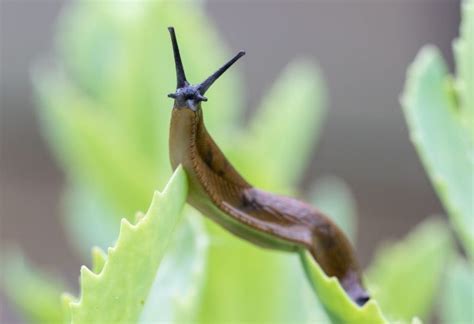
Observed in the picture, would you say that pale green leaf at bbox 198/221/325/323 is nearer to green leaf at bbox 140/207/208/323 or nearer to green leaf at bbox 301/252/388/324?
green leaf at bbox 140/207/208/323

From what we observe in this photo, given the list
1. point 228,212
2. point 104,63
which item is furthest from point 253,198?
point 104,63

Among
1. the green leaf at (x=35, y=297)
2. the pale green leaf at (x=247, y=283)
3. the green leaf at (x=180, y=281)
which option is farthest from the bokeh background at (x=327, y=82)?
the green leaf at (x=180, y=281)

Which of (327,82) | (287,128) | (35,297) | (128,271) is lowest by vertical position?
(327,82)

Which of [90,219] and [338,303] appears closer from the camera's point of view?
[338,303]

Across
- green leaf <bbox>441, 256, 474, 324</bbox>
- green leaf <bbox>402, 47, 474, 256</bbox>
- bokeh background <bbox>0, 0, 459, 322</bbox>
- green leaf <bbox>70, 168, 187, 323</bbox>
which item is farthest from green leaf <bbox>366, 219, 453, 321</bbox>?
bokeh background <bbox>0, 0, 459, 322</bbox>

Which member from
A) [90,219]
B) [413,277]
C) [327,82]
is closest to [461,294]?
[413,277]

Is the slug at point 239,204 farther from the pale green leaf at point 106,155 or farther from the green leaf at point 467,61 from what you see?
the pale green leaf at point 106,155

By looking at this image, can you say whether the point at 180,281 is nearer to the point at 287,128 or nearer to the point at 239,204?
the point at 239,204
